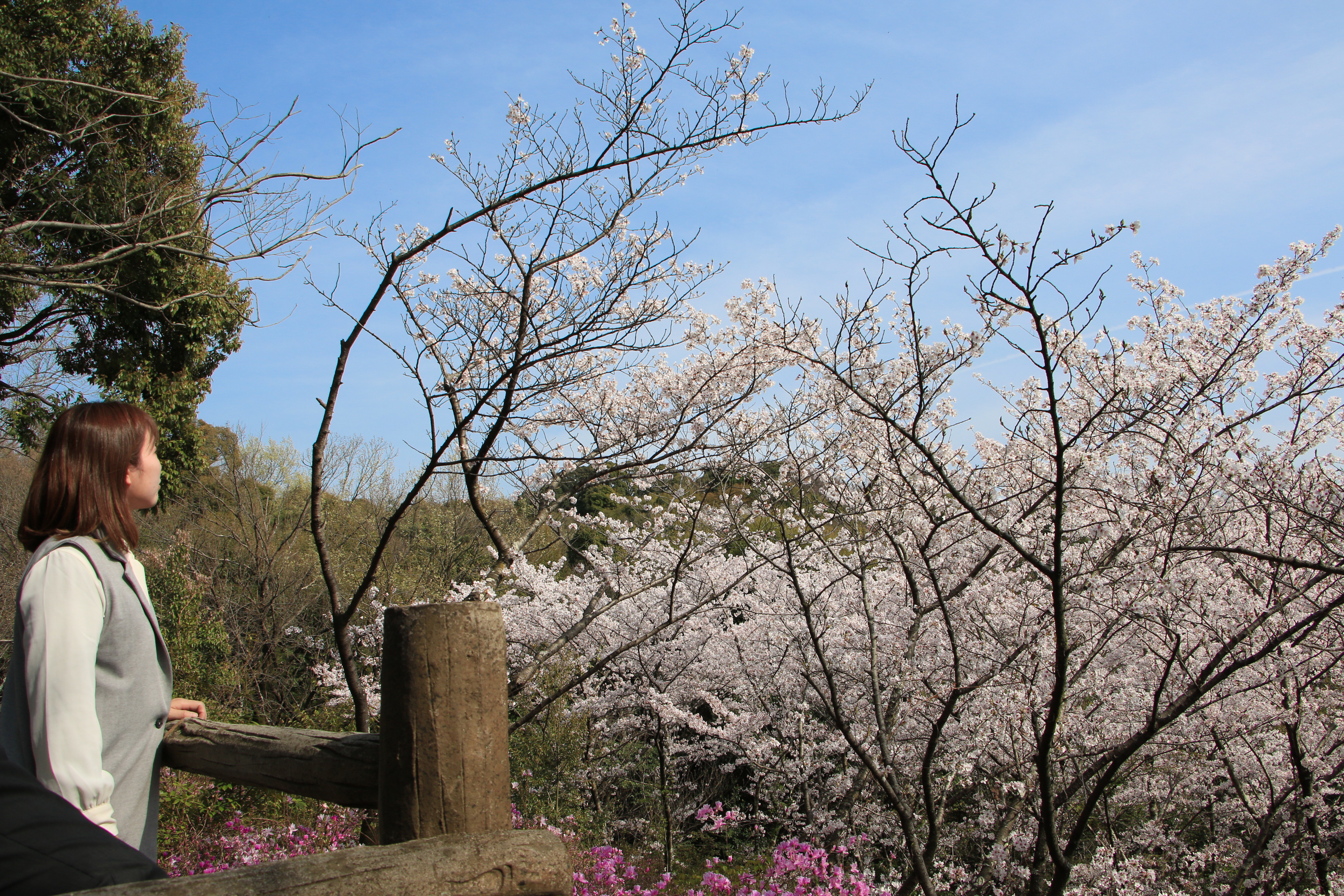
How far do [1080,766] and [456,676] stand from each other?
177 inches

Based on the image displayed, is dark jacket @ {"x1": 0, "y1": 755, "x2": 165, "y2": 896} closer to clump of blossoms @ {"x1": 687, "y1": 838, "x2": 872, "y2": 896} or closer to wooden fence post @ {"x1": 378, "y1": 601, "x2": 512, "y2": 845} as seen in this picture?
wooden fence post @ {"x1": 378, "y1": 601, "x2": 512, "y2": 845}

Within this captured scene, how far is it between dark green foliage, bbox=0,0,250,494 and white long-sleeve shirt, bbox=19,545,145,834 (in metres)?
3.94

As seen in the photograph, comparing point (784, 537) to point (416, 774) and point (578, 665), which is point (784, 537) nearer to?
point (416, 774)

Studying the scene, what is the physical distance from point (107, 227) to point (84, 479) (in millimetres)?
4448

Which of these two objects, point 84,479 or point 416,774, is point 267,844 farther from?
point 416,774

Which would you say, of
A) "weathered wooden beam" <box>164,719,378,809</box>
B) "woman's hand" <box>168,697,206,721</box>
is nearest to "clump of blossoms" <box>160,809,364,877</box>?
"woman's hand" <box>168,697,206,721</box>

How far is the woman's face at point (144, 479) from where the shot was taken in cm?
151

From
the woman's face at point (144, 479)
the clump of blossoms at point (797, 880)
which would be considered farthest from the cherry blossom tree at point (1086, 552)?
the woman's face at point (144, 479)

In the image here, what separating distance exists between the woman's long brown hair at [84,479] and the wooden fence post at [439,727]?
2.00 feet

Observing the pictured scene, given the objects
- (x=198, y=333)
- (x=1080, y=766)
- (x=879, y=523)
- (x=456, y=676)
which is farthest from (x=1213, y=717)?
(x=198, y=333)

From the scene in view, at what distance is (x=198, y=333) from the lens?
12.7 meters

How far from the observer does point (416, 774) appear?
1.24 m

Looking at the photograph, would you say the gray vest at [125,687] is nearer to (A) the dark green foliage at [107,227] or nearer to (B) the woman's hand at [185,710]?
(B) the woman's hand at [185,710]

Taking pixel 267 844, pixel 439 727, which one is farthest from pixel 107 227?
pixel 439 727
